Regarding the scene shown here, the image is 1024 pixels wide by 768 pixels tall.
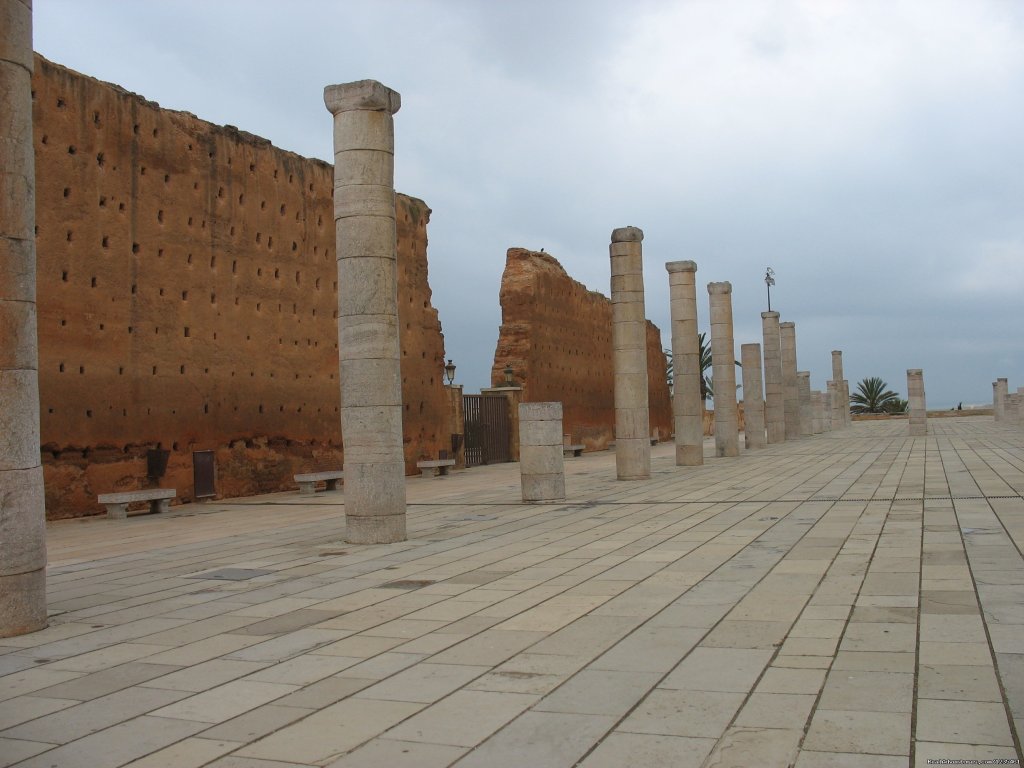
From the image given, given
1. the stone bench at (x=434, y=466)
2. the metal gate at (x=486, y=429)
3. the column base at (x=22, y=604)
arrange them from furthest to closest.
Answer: the metal gate at (x=486, y=429)
the stone bench at (x=434, y=466)
the column base at (x=22, y=604)

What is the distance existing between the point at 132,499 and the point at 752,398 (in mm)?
21247

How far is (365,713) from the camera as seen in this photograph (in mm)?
4301

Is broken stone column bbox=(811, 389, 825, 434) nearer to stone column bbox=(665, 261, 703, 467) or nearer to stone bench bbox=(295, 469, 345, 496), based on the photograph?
stone column bbox=(665, 261, 703, 467)

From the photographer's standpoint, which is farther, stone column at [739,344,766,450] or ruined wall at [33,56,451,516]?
stone column at [739,344,766,450]

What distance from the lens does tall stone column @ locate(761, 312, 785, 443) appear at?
1312 inches

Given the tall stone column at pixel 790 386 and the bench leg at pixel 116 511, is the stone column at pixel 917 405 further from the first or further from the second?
the bench leg at pixel 116 511

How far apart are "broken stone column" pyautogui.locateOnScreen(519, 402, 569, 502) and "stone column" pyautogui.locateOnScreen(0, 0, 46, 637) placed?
833 cm

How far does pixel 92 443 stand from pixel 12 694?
9524 mm

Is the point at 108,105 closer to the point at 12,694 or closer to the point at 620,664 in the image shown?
the point at 12,694

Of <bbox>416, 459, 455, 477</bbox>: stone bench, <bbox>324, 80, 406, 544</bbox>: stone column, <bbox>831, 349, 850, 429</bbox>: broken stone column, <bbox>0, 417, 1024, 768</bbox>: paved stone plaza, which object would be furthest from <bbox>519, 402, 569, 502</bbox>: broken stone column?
<bbox>831, 349, 850, 429</bbox>: broken stone column

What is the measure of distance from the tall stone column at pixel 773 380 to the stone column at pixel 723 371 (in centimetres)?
668

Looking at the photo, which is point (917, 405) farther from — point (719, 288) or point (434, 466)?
point (434, 466)

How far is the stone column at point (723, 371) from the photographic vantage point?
2516 centimetres

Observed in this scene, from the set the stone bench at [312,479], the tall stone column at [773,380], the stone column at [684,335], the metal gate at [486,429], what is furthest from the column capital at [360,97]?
the tall stone column at [773,380]
